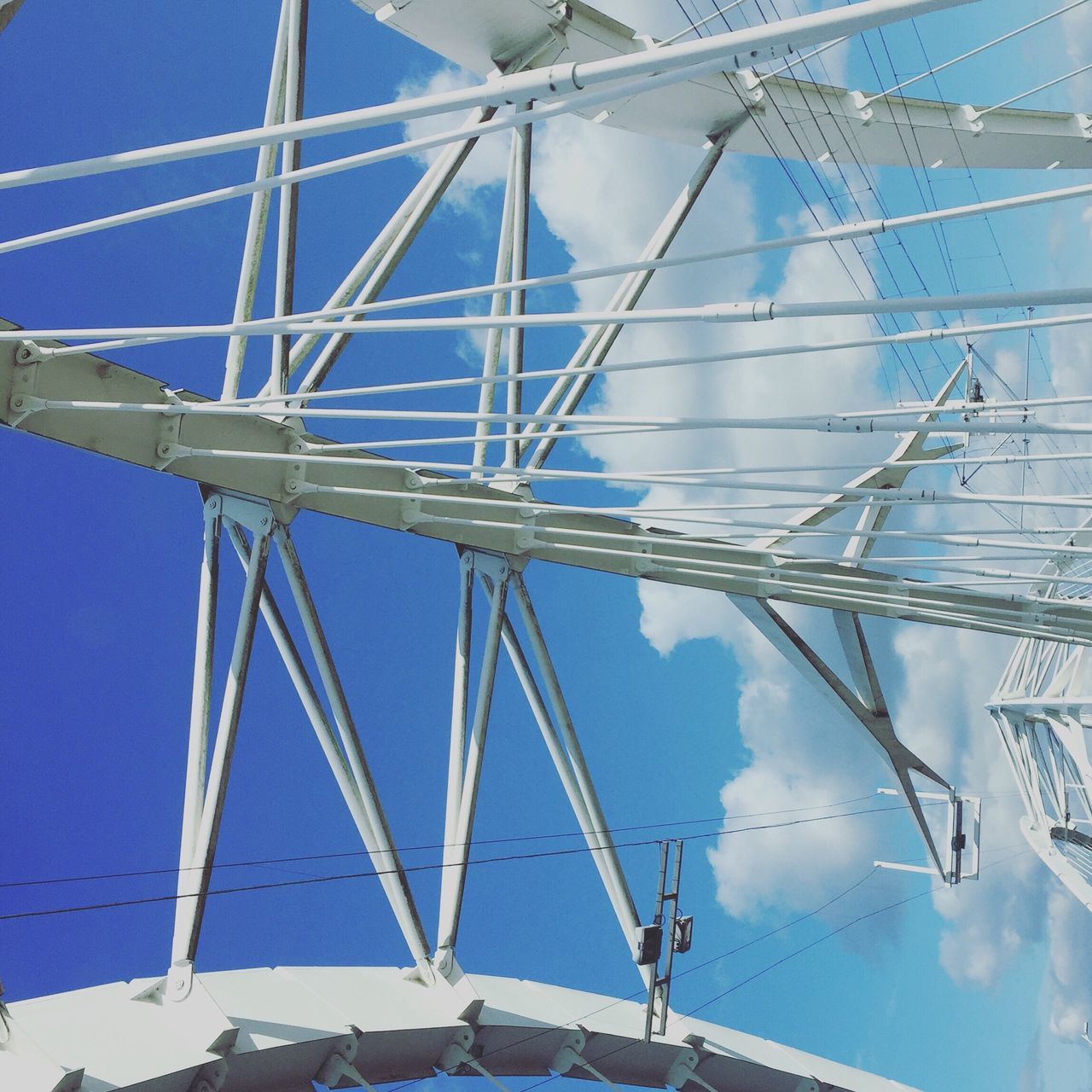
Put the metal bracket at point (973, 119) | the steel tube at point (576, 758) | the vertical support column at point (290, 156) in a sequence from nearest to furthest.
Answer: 1. the vertical support column at point (290, 156)
2. the steel tube at point (576, 758)
3. the metal bracket at point (973, 119)

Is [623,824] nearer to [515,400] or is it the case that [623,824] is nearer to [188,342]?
[188,342]

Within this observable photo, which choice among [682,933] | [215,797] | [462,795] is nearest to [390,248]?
[215,797]

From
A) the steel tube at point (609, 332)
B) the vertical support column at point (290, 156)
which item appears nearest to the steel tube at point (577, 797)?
the steel tube at point (609, 332)

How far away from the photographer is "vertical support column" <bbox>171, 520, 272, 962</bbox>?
28.6ft

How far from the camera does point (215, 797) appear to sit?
885 cm

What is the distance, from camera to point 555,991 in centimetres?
1334

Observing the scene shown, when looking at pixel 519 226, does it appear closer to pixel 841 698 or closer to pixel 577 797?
pixel 577 797

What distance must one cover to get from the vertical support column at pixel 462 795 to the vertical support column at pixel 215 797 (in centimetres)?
252

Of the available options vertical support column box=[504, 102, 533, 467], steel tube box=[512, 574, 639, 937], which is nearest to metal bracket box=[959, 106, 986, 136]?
vertical support column box=[504, 102, 533, 467]

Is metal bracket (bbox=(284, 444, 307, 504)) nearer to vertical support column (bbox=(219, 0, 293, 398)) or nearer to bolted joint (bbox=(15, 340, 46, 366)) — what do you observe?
vertical support column (bbox=(219, 0, 293, 398))

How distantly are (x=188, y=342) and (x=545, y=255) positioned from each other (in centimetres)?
1552

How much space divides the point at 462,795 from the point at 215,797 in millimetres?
3034

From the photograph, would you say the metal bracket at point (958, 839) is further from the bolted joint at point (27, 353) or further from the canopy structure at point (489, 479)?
the bolted joint at point (27, 353)

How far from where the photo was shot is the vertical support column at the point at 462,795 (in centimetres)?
1112
